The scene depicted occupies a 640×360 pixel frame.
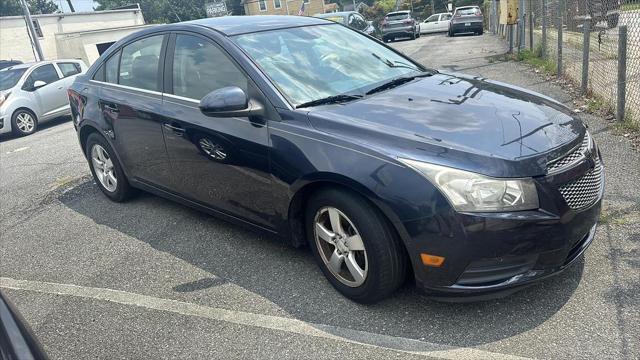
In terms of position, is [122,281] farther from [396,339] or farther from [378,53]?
[378,53]

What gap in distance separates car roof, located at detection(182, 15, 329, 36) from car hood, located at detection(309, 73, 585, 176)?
110 cm

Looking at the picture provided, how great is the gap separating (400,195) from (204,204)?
6.21 ft

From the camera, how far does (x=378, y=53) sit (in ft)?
13.8

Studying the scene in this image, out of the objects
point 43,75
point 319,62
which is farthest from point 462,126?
point 43,75

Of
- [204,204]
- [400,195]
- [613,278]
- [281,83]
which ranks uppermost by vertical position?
[281,83]

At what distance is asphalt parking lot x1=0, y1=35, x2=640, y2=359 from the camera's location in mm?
2709

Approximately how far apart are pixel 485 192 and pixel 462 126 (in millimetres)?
520

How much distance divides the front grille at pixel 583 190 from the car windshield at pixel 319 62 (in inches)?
57.8

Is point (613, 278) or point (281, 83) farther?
point (281, 83)

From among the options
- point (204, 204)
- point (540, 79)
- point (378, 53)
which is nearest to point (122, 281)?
point (204, 204)

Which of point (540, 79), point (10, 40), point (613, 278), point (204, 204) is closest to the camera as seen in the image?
point (613, 278)

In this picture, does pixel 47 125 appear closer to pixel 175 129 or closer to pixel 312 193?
pixel 175 129

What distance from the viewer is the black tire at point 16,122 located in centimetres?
1113

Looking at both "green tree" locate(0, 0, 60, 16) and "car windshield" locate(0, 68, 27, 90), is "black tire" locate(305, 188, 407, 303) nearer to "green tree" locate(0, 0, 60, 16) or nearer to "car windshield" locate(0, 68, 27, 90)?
"car windshield" locate(0, 68, 27, 90)
